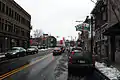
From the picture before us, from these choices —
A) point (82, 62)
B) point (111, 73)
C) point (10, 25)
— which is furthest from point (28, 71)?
point (10, 25)

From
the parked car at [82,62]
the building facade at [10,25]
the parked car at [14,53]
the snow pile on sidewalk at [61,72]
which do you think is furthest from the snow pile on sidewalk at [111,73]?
the building facade at [10,25]

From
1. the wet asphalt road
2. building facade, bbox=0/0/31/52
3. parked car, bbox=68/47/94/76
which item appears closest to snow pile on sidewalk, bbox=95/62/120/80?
parked car, bbox=68/47/94/76

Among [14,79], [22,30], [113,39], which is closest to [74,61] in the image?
[14,79]

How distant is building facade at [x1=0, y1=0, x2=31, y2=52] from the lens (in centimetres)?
4128

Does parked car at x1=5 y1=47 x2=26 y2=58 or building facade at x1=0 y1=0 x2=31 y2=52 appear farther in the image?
building facade at x1=0 y1=0 x2=31 y2=52

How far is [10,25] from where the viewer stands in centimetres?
4616

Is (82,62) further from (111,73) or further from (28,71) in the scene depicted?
(28,71)

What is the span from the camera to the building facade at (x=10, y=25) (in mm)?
41281

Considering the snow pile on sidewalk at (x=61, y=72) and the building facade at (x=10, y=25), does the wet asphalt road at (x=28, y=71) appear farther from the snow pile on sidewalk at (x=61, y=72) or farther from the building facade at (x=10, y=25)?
the building facade at (x=10, y=25)

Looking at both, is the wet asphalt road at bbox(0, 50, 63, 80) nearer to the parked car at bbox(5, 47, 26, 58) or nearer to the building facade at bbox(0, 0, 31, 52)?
the parked car at bbox(5, 47, 26, 58)

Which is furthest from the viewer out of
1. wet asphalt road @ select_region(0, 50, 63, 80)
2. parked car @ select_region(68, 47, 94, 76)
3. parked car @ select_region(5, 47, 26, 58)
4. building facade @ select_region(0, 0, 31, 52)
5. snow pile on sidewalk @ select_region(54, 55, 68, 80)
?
building facade @ select_region(0, 0, 31, 52)

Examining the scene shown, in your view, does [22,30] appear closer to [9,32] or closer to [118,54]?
[9,32]

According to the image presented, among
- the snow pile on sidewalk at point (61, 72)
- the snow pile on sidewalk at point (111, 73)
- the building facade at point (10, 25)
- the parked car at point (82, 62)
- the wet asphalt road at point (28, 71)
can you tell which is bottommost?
the snow pile on sidewalk at point (61, 72)

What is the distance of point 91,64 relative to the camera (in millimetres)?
12617
